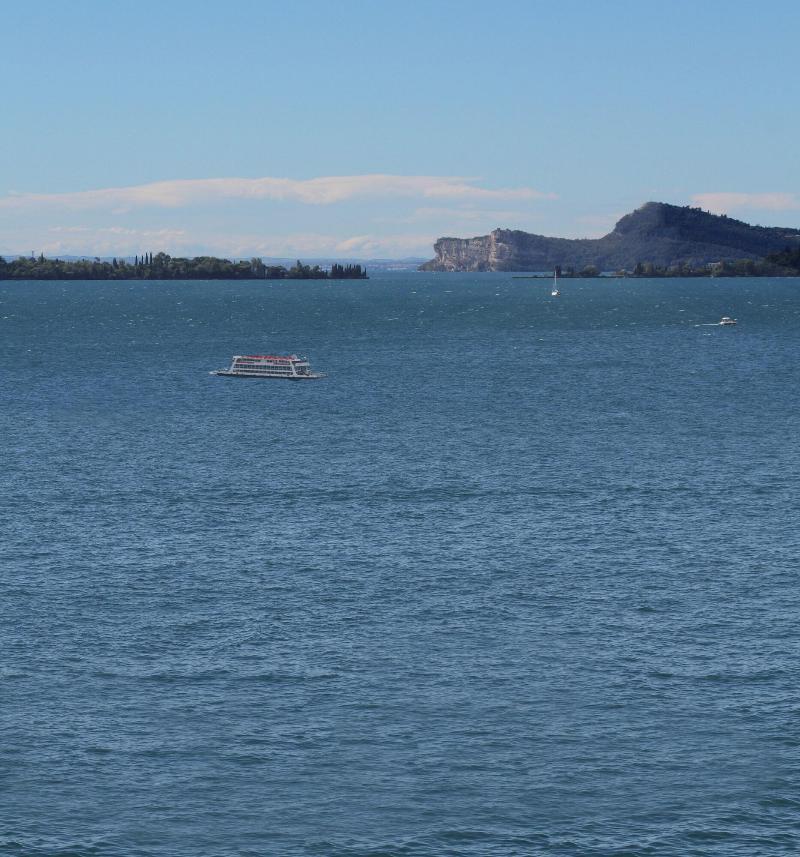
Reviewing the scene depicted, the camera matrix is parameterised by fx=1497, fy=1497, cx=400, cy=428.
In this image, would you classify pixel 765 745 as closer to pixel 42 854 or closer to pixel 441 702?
pixel 441 702

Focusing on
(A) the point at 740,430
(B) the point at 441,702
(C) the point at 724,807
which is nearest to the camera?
(C) the point at 724,807

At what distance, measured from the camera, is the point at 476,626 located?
91812 millimetres

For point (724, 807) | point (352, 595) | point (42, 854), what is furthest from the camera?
point (352, 595)

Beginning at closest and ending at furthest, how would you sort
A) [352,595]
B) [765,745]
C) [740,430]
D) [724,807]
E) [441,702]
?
[724,807], [765,745], [441,702], [352,595], [740,430]

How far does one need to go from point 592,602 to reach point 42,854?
43885 millimetres

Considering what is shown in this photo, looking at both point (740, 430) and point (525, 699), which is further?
point (740, 430)

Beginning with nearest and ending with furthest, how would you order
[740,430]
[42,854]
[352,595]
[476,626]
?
[42,854], [476,626], [352,595], [740,430]

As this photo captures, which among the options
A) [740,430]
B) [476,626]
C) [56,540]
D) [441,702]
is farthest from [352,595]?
[740,430]

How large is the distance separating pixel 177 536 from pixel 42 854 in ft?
172

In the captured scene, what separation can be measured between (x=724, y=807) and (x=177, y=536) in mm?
57337

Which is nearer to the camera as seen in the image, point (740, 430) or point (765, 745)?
point (765, 745)

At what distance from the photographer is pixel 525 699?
79.8m

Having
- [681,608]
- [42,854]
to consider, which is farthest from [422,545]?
[42,854]

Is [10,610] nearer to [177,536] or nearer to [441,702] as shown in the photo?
[177,536]
